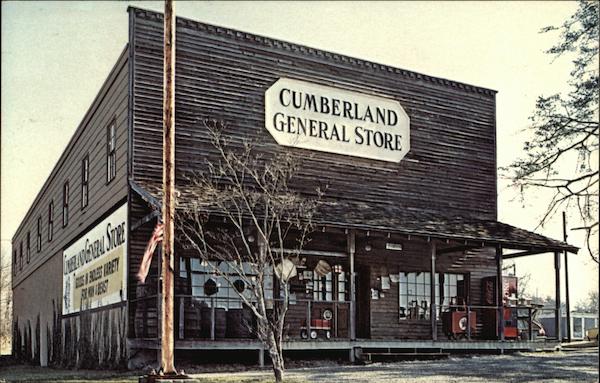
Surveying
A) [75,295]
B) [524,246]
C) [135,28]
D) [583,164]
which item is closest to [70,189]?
[75,295]

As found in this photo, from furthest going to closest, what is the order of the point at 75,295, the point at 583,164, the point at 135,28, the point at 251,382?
the point at 75,295
the point at 135,28
the point at 583,164
the point at 251,382

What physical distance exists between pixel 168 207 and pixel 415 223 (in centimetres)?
988

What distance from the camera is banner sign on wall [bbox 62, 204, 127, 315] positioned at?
2166cm

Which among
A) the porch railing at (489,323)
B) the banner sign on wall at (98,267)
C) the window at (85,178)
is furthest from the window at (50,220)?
the porch railing at (489,323)

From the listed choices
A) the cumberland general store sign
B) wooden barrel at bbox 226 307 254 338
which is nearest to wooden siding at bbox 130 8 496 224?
the cumberland general store sign

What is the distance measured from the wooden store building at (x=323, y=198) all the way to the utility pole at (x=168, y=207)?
12.5 feet

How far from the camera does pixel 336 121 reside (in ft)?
79.6

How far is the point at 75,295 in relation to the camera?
27.4 meters

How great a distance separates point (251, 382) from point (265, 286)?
6408mm

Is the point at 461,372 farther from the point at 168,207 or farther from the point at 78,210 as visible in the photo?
the point at 78,210

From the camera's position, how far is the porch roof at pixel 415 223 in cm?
2053

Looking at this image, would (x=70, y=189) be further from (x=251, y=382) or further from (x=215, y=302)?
(x=251, y=382)

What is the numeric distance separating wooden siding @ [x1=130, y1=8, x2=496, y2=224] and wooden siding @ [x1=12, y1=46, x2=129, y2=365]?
0.77m

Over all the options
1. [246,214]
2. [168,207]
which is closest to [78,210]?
[246,214]
